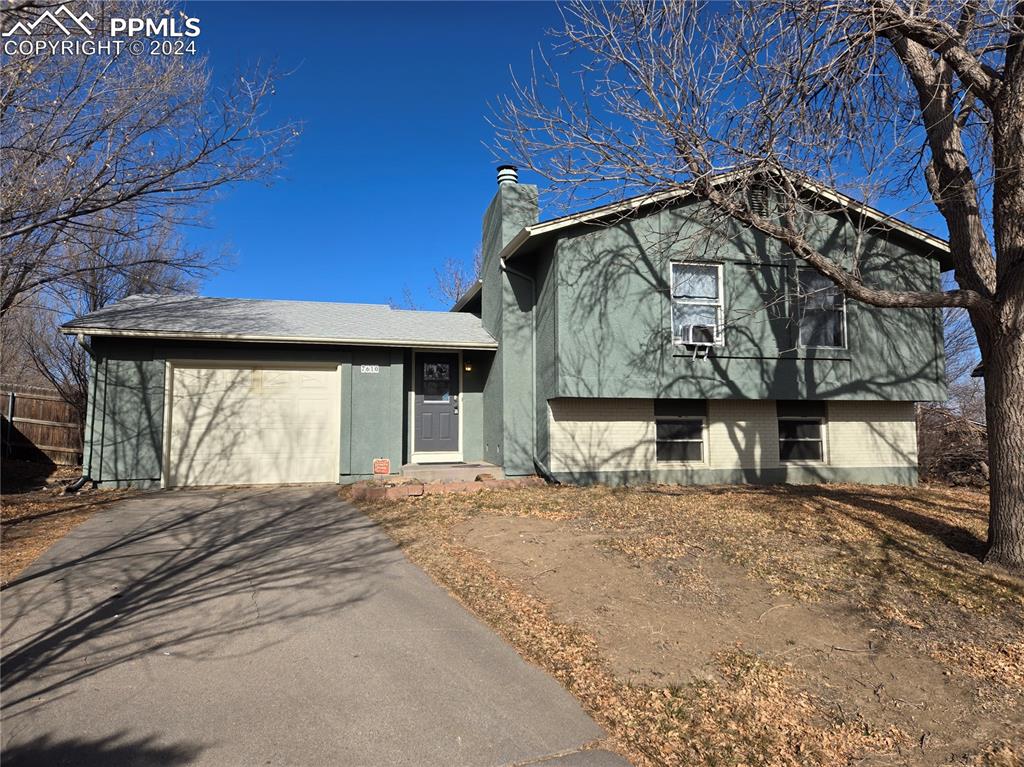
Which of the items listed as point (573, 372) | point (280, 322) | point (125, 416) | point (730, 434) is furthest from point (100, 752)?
point (730, 434)

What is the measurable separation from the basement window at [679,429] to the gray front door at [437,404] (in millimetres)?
3944

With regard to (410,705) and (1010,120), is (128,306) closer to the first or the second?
(410,705)

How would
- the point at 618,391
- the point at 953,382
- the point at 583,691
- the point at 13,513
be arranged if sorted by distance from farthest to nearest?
the point at 953,382 < the point at 618,391 < the point at 13,513 < the point at 583,691

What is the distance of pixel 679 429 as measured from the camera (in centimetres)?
1133

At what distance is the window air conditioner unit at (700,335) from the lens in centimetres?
1056

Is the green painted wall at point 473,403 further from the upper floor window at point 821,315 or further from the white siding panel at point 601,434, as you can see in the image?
the upper floor window at point 821,315

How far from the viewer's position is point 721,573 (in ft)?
17.5

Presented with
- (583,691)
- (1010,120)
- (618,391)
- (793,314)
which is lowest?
(583,691)

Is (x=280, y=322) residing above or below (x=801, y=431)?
above

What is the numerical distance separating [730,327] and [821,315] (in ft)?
6.42

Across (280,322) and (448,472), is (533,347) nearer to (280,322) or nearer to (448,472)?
(448,472)

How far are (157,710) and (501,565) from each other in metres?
3.19

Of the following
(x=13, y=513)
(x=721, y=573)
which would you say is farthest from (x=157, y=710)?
(x=13, y=513)

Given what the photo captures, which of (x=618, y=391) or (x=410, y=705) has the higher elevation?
(x=618, y=391)
